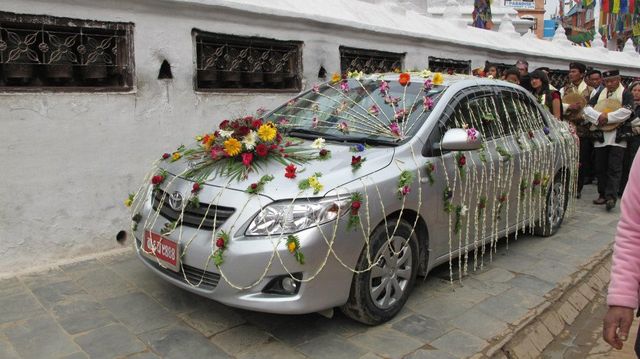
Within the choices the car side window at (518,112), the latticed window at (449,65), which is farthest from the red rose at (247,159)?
the latticed window at (449,65)

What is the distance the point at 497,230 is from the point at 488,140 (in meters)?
0.81

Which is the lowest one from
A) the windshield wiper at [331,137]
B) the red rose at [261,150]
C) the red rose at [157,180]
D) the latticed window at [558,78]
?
the red rose at [157,180]

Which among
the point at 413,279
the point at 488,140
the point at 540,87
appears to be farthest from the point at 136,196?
the point at 540,87

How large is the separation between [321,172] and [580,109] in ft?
19.3

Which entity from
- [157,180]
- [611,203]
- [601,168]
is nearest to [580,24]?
[601,168]

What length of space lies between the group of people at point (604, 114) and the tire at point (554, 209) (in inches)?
61.3

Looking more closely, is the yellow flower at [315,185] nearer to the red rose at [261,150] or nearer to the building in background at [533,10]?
the red rose at [261,150]

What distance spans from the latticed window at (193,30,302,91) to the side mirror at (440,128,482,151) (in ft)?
9.01

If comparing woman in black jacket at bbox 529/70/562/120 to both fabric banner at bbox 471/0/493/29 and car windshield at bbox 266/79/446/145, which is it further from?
fabric banner at bbox 471/0/493/29

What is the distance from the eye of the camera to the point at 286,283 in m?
3.02

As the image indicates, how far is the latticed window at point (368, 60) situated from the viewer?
6.83 metres

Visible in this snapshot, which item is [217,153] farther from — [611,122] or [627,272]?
[611,122]

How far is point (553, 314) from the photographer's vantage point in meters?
3.92

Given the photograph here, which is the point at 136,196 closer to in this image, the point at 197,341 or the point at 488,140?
the point at 197,341
